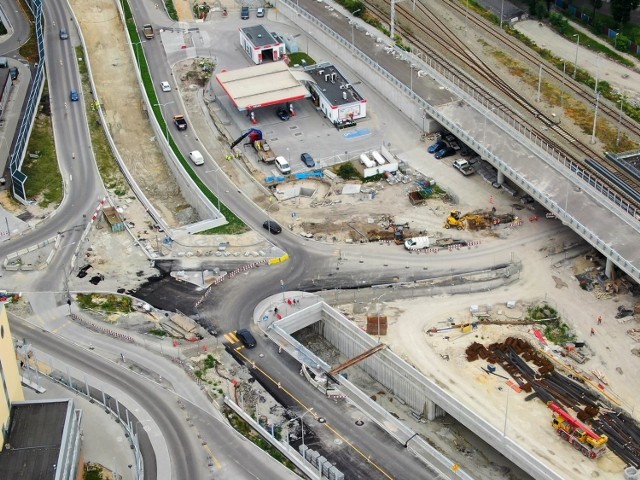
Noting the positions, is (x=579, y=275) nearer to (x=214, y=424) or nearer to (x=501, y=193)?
(x=501, y=193)

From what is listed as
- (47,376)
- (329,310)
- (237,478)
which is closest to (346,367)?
(329,310)

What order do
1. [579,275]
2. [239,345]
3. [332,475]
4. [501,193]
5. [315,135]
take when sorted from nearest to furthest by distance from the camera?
[332,475], [239,345], [579,275], [501,193], [315,135]

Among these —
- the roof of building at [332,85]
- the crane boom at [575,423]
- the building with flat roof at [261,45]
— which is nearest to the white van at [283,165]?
the roof of building at [332,85]

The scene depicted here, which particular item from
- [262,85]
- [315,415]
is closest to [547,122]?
[262,85]

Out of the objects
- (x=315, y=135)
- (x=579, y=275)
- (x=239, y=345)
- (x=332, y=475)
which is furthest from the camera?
(x=315, y=135)

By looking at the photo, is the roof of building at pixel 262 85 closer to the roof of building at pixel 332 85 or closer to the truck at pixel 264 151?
the roof of building at pixel 332 85

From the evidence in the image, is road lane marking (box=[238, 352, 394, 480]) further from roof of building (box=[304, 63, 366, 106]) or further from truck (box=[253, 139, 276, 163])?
roof of building (box=[304, 63, 366, 106])

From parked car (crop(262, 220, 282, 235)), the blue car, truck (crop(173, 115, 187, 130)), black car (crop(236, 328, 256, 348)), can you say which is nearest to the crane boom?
black car (crop(236, 328, 256, 348))
